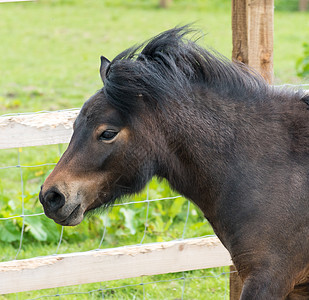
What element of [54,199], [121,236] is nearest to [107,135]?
[54,199]

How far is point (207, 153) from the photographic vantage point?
2869mm

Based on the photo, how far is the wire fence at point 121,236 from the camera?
4348 mm

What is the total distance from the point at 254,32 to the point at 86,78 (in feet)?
25.6

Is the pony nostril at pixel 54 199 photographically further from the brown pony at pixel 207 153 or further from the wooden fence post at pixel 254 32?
the wooden fence post at pixel 254 32

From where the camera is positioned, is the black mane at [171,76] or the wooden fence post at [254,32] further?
the wooden fence post at [254,32]

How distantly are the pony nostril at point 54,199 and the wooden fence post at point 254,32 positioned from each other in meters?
1.54

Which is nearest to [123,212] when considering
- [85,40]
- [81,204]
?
[81,204]

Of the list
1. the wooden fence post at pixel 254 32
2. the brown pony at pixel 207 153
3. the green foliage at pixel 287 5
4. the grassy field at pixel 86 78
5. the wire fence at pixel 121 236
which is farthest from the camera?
the green foliage at pixel 287 5

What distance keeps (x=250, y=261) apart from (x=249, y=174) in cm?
41

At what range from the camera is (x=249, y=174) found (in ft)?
9.29

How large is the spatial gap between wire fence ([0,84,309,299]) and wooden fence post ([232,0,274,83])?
1.25 metres

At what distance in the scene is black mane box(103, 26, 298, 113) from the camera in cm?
284

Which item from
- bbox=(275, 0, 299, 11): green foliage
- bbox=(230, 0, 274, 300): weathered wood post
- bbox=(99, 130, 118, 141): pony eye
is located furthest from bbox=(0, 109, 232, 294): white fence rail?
bbox=(275, 0, 299, 11): green foliage

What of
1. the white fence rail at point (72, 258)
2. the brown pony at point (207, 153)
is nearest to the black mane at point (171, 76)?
the brown pony at point (207, 153)
